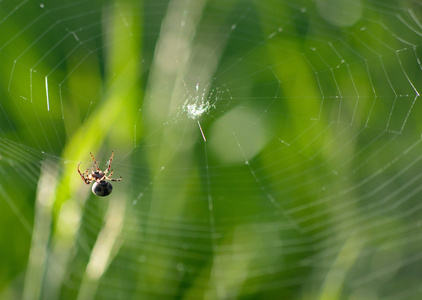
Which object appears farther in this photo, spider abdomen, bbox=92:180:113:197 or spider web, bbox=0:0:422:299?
spider abdomen, bbox=92:180:113:197

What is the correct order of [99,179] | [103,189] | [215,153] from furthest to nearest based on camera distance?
[99,179] < [215,153] < [103,189]

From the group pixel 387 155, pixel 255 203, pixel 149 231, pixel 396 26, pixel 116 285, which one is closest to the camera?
pixel 116 285

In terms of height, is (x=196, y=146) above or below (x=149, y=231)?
above

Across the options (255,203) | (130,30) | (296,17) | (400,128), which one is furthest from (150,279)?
(296,17)

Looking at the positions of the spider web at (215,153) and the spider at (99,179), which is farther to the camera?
the spider at (99,179)

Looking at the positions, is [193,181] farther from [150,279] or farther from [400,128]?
[400,128]

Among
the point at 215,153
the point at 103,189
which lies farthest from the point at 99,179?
the point at 215,153

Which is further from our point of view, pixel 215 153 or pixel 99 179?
pixel 99 179

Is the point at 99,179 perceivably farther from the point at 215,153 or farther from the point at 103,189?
the point at 215,153
